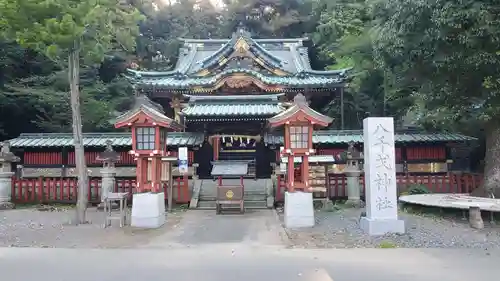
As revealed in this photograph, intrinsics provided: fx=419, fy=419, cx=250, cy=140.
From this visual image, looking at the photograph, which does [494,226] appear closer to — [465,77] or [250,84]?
[465,77]

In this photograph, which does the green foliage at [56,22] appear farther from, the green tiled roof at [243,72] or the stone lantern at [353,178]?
the stone lantern at [353,178]

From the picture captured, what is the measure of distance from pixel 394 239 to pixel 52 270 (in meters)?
6.93

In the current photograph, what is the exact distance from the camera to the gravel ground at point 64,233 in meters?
9.44

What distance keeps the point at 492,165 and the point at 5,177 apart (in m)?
17.4

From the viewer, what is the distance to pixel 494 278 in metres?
6.35

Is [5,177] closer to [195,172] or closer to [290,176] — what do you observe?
[195,172]

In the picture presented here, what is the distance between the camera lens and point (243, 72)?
20.6 m

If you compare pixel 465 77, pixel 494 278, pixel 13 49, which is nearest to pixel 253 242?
pixel 494 278

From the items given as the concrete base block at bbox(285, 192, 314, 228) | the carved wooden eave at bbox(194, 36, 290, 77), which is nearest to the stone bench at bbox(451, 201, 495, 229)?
the concrete base block at bbox(285, 192, 314, 228)

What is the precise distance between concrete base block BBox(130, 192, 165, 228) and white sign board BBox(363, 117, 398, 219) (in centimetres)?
574

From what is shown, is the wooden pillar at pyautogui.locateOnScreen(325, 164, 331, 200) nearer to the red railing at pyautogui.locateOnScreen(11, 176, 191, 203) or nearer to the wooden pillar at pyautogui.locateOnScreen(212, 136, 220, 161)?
the red railing at pyautogui.locateOnScreen(11, 176, 191, 203)

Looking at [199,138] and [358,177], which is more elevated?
[199,138]

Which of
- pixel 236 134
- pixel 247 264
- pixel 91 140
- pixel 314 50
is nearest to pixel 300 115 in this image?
pixel 247 264

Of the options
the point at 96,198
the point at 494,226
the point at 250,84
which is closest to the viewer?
the point at 494,226
